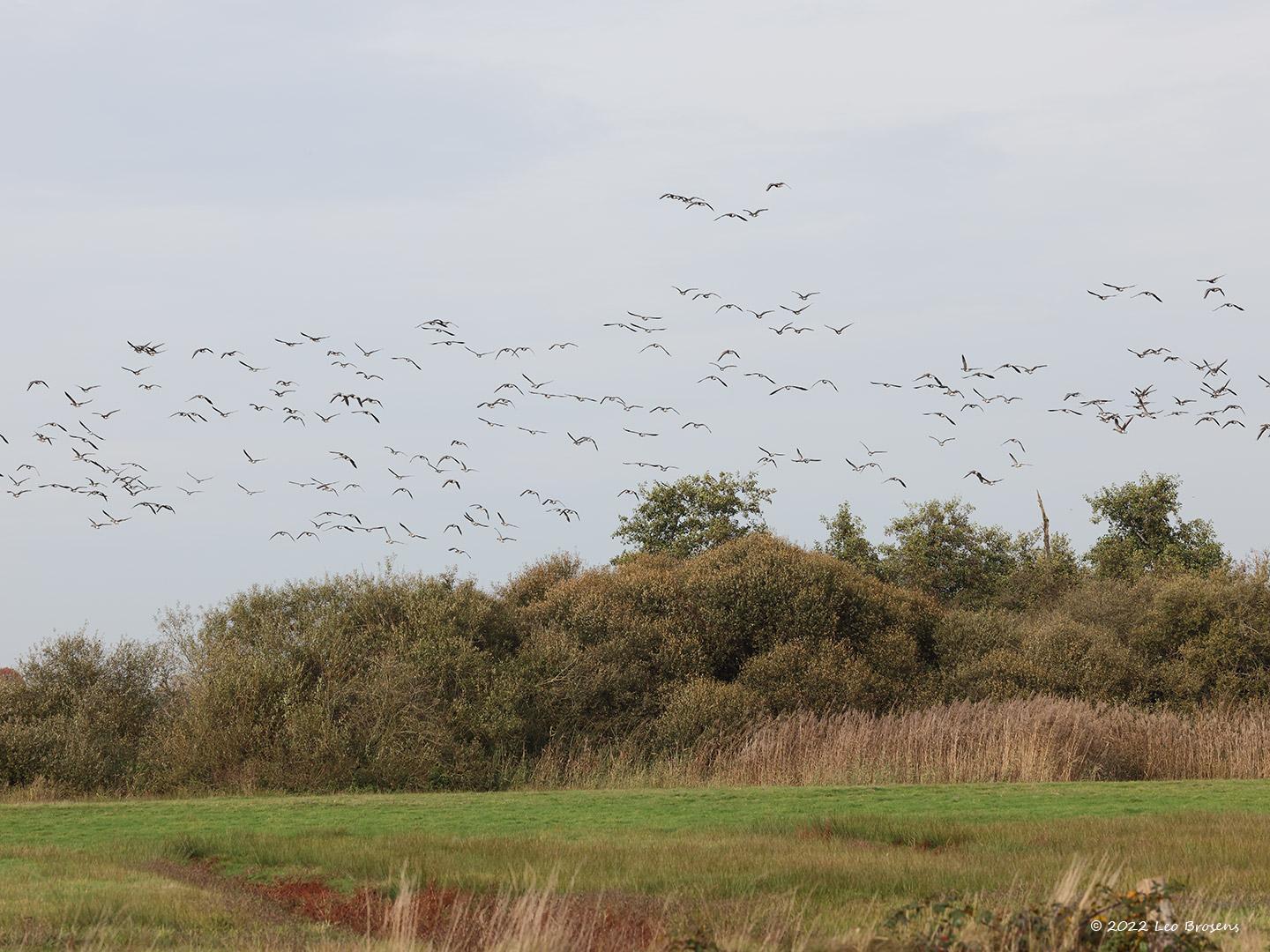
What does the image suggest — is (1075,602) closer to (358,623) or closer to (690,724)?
(690,724)

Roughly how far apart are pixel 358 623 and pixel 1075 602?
2610cm

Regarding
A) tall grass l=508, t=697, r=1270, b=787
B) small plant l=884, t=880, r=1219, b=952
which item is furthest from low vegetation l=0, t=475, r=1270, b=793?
small plant l=884, t=880, r=1219, b=952

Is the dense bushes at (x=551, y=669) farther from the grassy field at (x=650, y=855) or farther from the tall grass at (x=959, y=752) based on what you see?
the grassy field at (x=650, y=855)

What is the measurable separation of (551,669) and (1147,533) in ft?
110

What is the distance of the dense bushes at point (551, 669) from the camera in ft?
103

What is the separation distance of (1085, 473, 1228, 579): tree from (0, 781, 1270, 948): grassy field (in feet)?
105

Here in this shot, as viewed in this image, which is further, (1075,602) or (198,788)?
(1075,602)

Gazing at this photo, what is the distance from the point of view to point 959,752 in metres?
29.8

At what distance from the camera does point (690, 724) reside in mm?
34031

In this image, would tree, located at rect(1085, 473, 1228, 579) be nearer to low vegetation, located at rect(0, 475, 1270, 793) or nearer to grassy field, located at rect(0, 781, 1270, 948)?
low vegetation, located at rect(0, 475, 1270, 793)

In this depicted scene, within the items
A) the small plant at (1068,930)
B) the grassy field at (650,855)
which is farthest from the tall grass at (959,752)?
the small plant at (1068,930)

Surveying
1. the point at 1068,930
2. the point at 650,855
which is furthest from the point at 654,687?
the point at 1068,930

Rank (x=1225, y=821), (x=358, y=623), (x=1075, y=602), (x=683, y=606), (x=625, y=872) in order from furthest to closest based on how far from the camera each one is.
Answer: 1. (x=1075, y=602)
2. (x=683, y=606)
3. (x=358, y=623)
4. (x=1225, y=821)
5. (x=625, y=872)

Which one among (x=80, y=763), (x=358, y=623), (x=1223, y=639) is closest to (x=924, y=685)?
(x=1223, y=639)
